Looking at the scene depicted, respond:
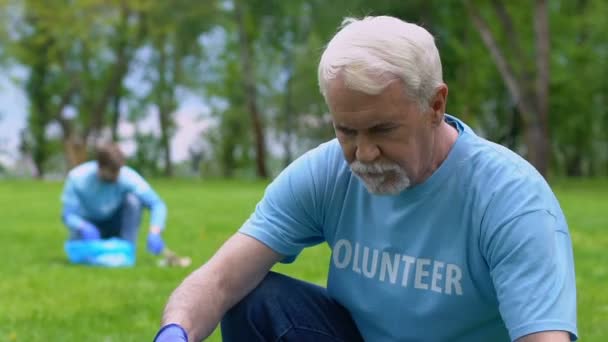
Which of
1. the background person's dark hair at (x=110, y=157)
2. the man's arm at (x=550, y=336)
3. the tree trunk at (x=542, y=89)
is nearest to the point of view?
the man's arm at (x=550, y=336)

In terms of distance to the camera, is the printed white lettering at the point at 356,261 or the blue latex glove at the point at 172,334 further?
the printed white lettering at the point at 356,261

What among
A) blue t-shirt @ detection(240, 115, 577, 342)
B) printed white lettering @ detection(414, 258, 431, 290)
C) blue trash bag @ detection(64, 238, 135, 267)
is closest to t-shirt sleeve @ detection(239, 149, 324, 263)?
blue t-shirt @ detection(240, 115, 577, 342)

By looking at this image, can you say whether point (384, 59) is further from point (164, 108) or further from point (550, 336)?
point (164, 108)

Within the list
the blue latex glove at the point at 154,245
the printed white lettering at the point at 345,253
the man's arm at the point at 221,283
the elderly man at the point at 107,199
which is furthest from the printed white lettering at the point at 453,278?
the elderly man at the point at 107,199

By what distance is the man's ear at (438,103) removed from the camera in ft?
8.37

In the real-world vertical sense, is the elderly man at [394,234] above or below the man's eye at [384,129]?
below

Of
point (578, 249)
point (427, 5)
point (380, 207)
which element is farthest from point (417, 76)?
point (427, 5)

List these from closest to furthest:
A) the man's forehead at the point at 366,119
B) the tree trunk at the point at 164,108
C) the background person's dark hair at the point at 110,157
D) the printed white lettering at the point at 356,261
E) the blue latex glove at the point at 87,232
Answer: the man's forehead at the point at 366,119 → the printed white lettering at the point at 356,261 → the background person's dark hair at the point at 110,157 → the blue latex glove at the point at 87,232 → the tree trunk at the point at 164,108

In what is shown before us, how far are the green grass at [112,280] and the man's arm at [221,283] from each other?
188 cm

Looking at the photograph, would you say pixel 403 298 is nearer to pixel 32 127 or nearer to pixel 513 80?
pixel 513 80

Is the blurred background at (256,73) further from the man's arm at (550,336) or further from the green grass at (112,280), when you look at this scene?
the man's arm at (550,336)

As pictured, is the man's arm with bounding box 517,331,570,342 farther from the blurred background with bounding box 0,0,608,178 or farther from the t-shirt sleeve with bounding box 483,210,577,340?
the blurred background with bounding box 0,0,608,178

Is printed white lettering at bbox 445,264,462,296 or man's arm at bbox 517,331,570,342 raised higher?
printed white lettering at bbox 445,264,462,296

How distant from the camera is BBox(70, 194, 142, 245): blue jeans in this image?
8508 millimetres
